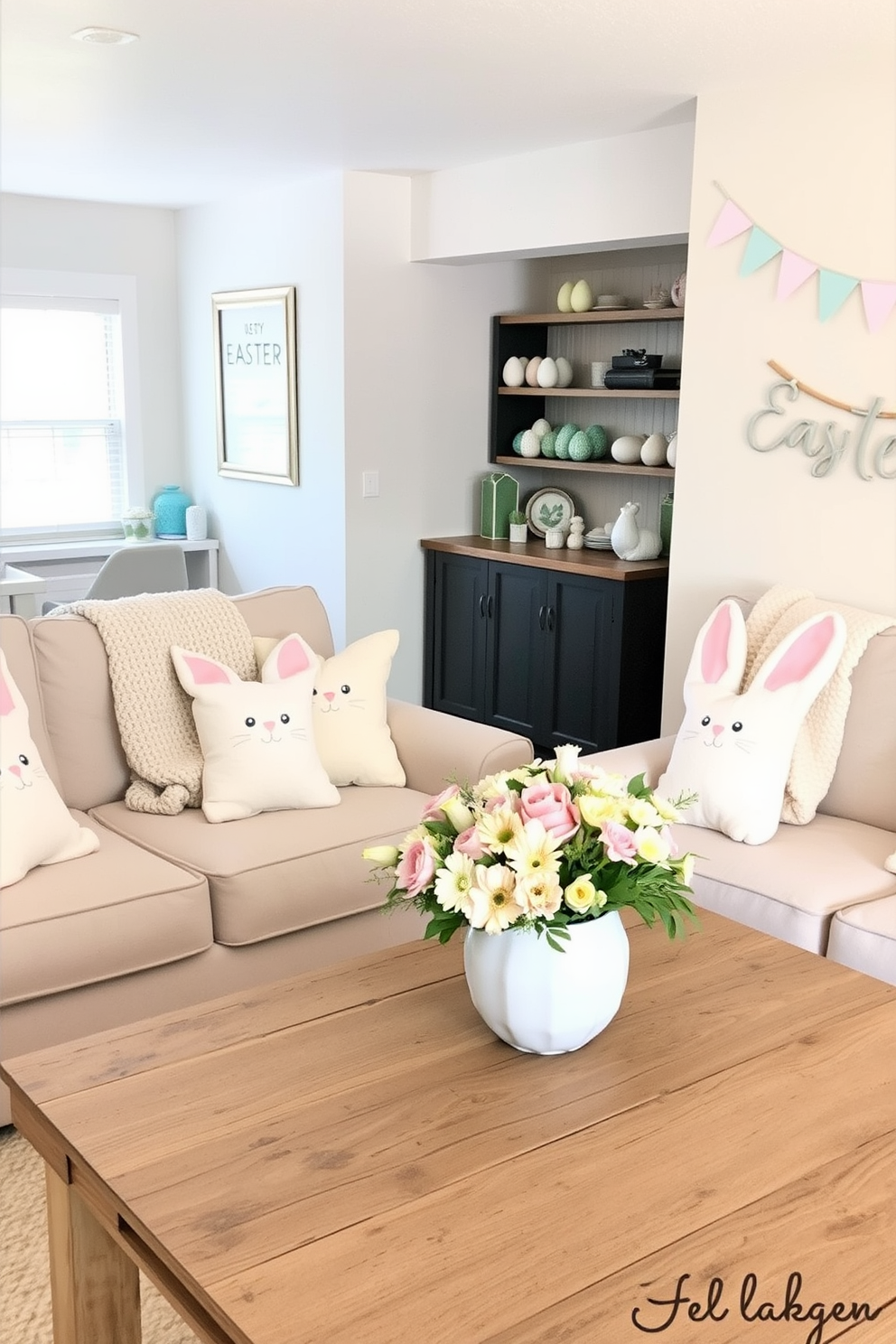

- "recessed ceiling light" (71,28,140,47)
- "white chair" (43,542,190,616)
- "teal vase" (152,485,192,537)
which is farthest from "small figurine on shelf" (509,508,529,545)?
"recessed ceiling light" (71,28,140,47)

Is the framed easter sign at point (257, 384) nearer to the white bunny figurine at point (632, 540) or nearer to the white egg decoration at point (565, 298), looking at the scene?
the white egg decoration at point (565, 298)

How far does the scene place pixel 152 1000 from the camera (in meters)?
2.53

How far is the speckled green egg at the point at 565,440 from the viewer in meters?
5.20

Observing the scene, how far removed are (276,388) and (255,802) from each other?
2970 millimetres

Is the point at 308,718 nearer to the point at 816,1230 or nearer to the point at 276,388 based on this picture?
the point at 816,1230

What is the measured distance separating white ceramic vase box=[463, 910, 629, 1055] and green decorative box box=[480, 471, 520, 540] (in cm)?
378

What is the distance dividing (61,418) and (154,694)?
11.1 feet

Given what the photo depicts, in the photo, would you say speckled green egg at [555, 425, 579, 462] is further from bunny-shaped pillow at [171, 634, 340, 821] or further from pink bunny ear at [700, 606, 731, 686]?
bunny-shaped pillow at [171, 634, 340, 821]

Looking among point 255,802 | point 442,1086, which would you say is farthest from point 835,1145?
point 255,802

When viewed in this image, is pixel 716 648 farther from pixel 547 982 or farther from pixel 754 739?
pixel 547 982

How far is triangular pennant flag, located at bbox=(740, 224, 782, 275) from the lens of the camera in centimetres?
347

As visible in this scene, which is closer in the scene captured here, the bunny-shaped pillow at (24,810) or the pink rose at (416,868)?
the pink rose at (416,868)

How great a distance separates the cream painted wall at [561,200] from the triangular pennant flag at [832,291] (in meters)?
0.86

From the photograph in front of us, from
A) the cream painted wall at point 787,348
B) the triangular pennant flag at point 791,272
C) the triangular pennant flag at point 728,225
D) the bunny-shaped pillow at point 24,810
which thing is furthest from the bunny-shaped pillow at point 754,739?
the bunny-shaped pillow at point 24,810
